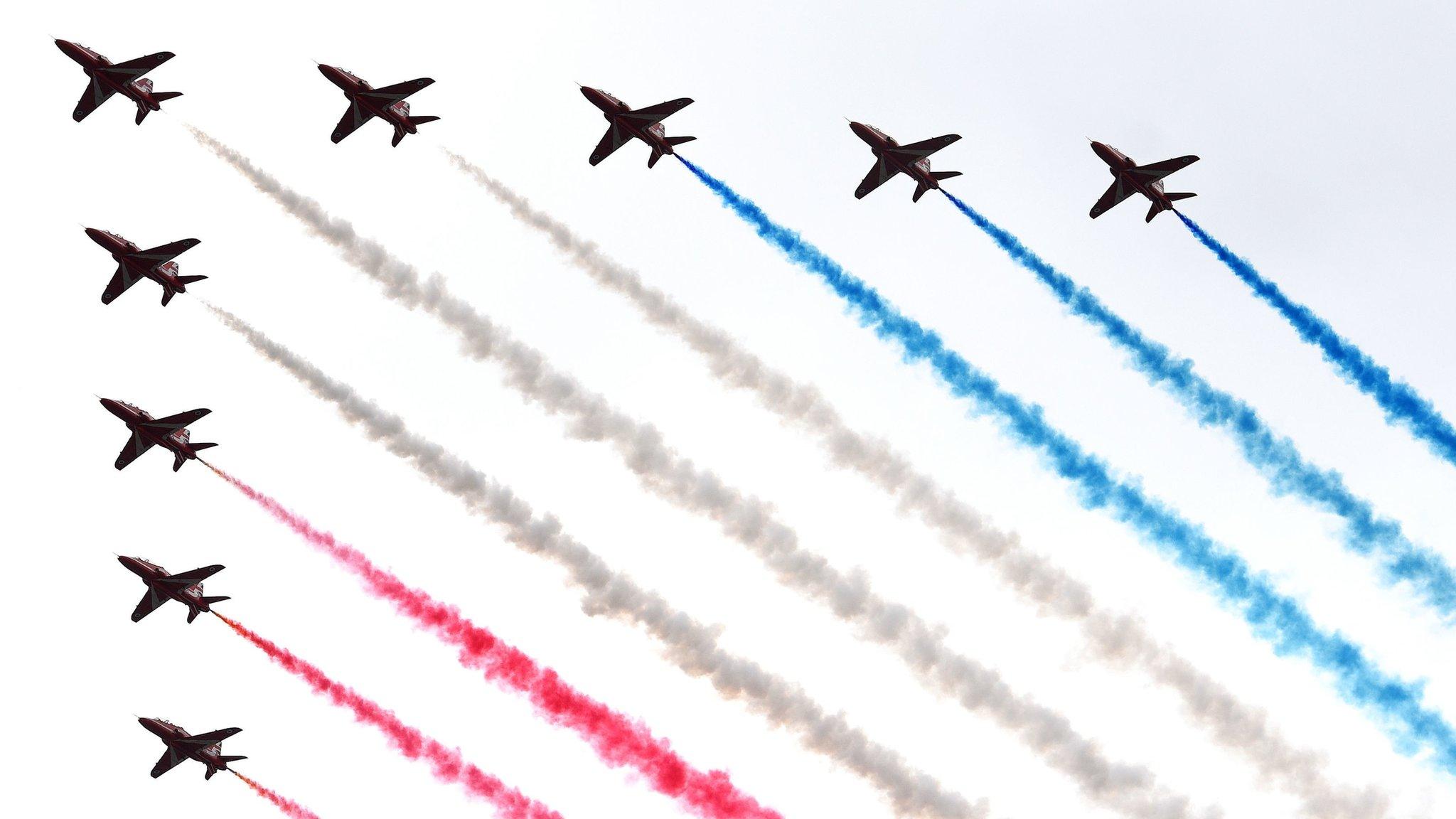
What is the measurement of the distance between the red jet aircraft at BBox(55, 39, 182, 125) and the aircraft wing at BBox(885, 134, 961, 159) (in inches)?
1503

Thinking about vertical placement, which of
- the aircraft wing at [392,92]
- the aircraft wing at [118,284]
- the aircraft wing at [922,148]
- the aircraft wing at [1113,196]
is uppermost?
the aircraft wing at [1113,196]

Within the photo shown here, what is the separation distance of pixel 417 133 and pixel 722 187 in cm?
1626

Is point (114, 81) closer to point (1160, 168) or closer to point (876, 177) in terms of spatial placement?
point (876, 177)

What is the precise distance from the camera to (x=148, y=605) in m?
90.4

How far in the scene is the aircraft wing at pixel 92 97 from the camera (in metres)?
86.5

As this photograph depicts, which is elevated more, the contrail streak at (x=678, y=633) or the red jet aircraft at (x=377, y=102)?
the red jet aircraft at (x=377, y=102)

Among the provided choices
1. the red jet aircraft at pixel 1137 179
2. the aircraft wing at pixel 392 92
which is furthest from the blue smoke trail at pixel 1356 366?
the aircraft wing at pixel 392 92

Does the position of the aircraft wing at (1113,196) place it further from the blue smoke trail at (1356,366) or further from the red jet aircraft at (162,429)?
the red jet aircraft at (162,429)

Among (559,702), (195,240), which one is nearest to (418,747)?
(559,702)

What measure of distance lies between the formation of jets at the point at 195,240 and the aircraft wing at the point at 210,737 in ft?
0.13

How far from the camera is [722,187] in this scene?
83938 millimetres

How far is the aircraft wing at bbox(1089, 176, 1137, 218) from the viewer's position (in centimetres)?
8862

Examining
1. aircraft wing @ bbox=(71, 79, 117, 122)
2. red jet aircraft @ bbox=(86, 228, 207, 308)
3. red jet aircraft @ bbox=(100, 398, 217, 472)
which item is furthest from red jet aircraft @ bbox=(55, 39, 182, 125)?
red jet aircraft @ bbox=(100, 398, 217, 472)

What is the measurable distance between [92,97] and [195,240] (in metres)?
9.76
